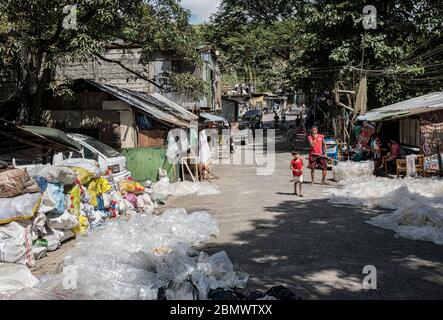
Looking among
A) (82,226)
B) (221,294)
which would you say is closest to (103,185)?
(82,226)

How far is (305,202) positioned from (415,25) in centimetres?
1607

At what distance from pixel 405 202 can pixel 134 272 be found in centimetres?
641

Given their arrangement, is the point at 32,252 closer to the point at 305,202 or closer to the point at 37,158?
the point at 37,158

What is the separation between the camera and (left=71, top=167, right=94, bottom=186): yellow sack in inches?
327

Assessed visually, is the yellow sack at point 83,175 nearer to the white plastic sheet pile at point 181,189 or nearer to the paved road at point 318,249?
the paved road at point 318,249

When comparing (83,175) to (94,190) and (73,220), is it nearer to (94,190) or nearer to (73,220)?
(94,190)

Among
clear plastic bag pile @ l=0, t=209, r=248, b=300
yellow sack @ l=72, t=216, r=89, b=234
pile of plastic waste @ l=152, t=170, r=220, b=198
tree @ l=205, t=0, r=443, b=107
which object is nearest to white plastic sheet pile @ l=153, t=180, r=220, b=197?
pile of plastic waste @ l=152, t=170, r=220, b=198

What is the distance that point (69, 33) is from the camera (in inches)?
433

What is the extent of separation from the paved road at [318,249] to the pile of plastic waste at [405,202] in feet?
1.01

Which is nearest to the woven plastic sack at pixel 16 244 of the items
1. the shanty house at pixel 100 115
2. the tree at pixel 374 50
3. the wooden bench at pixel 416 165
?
the shanty house at pixel 100 115

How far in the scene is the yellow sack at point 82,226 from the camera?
7766 mm

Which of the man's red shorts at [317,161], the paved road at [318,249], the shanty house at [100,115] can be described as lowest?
the paved road at [318,249]

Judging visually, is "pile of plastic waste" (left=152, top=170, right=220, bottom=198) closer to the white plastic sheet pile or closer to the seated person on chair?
the white plastic sheet pile
